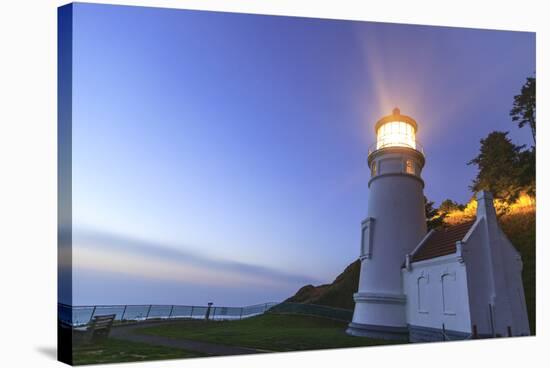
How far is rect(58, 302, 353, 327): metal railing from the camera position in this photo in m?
7.55

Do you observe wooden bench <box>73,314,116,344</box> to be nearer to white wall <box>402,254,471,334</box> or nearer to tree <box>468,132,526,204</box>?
white wall <box>402,254,471,334</box>

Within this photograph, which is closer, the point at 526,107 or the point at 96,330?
the point at 96,330

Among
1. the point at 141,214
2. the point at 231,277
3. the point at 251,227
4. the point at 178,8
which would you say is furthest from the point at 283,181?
the point at 178,8

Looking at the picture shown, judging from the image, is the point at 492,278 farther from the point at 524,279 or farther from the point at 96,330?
the point at 96,330

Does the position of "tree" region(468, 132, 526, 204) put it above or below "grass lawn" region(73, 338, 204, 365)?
above

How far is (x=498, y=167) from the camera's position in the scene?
9.90 m

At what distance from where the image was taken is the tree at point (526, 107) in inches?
401

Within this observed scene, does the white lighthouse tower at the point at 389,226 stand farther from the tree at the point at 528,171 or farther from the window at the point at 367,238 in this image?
the tree at the point at 528,171

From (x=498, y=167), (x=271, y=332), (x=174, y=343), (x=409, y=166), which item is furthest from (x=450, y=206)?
(x=174, y=343)

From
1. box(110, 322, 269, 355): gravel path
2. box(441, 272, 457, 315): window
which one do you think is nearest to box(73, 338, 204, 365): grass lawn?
box(110, 322, 269, 355): gravel path

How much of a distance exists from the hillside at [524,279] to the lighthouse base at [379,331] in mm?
351

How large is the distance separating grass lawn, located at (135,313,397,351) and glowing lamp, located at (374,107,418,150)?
10.2 feet

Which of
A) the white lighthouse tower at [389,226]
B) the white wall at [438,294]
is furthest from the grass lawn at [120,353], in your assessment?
the white wall at [438,294]

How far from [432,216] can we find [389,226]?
0.74 m
